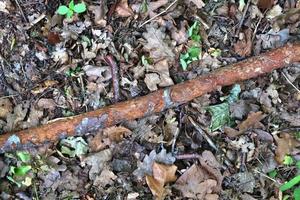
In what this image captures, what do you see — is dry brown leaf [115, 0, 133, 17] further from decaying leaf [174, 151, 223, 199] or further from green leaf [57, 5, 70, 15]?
decaying leaf [174, 151, 223, 199]

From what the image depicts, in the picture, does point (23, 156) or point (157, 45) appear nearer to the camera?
point (23, 156)

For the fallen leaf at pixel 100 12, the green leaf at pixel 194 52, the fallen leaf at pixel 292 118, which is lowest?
the fallen leaf at pixel 292 118

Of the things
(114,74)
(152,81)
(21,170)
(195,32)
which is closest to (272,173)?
(152,81)

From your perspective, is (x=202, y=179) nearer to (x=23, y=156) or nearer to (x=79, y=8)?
(x=23, y=156)

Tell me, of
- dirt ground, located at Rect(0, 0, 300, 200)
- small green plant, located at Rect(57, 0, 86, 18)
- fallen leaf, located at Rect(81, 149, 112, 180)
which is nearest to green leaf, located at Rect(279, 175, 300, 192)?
dirt ground, located at Rect(0, 0, 300, 200)

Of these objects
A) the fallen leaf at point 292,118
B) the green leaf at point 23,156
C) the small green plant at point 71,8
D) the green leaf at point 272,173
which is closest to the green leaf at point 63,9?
the small green plant at point 71,8

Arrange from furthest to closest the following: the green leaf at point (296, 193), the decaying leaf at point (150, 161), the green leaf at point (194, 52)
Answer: the green leaf at point (194, 52), the decaying leaf at point (150, 161), the green leaf at point (296, 193)

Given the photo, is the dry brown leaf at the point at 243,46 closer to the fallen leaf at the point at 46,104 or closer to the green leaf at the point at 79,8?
the green leaf at the point at 79,8
